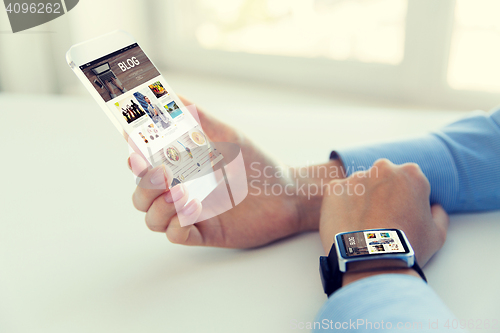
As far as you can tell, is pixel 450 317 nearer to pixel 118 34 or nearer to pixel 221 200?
pixel 221 200

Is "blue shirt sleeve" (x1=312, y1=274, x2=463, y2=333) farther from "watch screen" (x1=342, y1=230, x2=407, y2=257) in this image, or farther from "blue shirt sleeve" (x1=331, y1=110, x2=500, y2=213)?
"blue shirt sleeve" (x1=331, y1=110, x2=500, y2=213)

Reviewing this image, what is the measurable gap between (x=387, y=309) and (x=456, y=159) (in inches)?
15.7

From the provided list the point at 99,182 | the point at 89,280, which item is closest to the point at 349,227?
the point at 89,280

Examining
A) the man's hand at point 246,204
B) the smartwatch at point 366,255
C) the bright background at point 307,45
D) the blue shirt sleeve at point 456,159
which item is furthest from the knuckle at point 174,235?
the bright background at point 307,45

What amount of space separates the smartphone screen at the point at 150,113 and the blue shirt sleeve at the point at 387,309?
0.25 metres

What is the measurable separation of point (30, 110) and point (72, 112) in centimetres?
11

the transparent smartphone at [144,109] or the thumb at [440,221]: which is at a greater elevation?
the transparent smartphone at [144,109]

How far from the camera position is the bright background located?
3.88 feet

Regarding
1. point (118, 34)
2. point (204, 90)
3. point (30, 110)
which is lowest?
point (204, 90)

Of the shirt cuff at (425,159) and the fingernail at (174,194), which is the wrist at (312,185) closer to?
the shirt cuff at (425,159)

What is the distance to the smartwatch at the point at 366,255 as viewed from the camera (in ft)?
1.38

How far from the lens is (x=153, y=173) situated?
0.49 metres

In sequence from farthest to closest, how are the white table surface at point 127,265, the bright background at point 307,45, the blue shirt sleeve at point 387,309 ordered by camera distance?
the bright background at point 307,45 → the white table surface at point 127,265 → the blue shirt sleeve at point 387,309

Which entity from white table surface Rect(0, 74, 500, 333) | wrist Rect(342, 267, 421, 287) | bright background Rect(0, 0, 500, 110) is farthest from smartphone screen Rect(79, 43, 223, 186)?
bright background Rect(0, 0, 500, 110)
